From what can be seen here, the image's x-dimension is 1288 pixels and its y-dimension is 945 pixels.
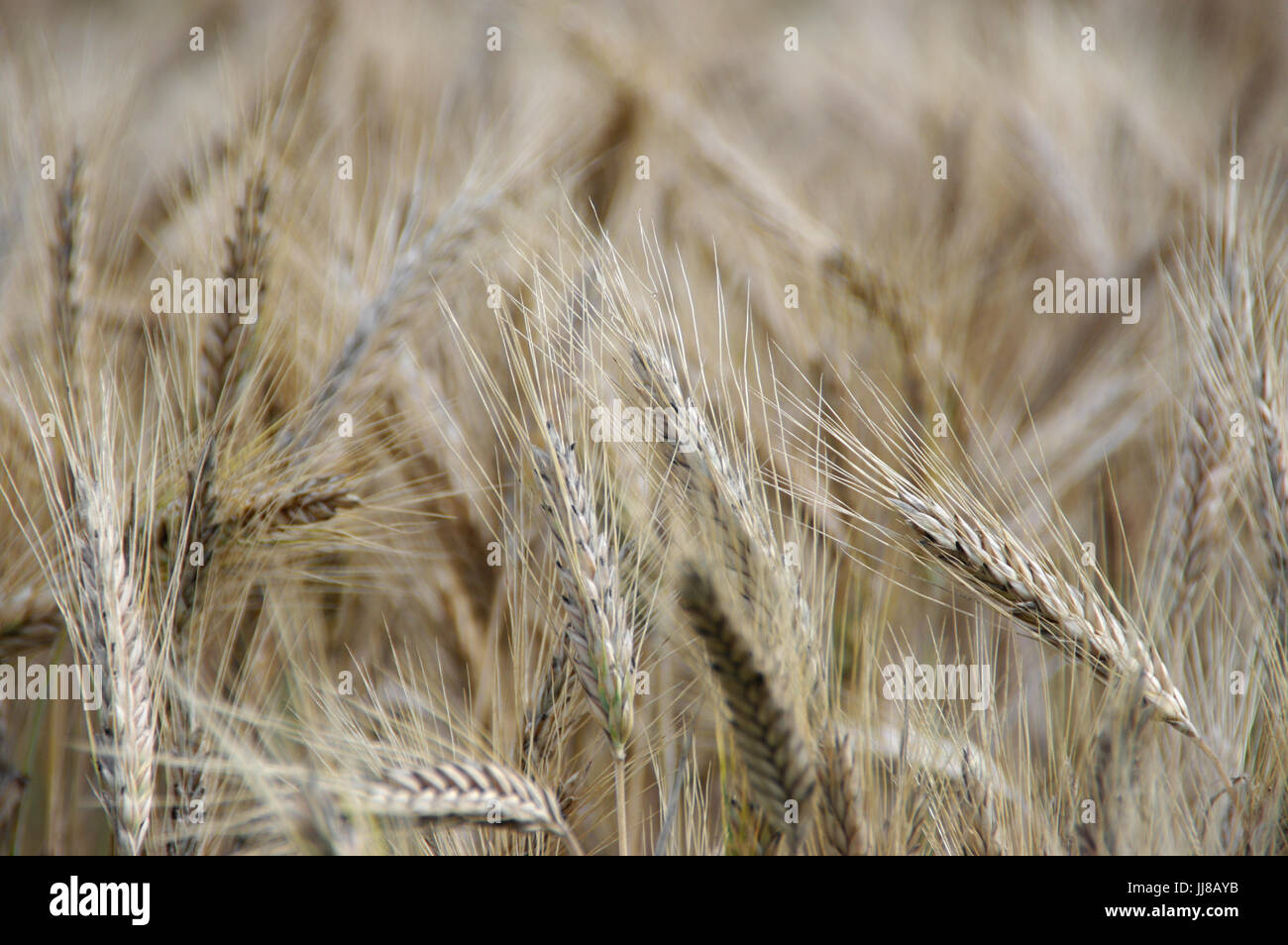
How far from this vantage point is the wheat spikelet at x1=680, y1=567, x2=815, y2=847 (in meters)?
0.56

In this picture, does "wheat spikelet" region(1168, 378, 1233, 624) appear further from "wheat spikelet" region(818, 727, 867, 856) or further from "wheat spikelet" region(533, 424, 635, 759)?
"wheat spikelet" region(533, 424, 635, 759)

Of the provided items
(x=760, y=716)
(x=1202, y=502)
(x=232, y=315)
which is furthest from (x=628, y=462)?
(x=1202, y=502)

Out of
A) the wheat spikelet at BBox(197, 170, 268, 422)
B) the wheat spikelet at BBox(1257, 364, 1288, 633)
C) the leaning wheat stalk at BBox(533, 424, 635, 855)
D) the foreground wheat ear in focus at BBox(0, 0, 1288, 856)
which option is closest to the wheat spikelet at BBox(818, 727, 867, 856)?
the foreground wheat ear in focus at BBox(0, 0, 1288, 856)

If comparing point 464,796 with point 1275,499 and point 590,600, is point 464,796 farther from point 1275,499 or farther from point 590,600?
point 1275,499

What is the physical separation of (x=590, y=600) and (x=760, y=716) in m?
0.18

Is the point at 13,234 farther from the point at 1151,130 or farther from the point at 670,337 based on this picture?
the point at 1151,130

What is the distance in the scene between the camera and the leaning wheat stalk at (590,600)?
0.67 metres

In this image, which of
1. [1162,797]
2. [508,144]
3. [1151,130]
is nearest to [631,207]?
[508,144]

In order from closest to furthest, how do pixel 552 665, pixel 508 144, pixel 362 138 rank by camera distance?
pixel 552 665 → pixel 508 144 → pixel 362 138

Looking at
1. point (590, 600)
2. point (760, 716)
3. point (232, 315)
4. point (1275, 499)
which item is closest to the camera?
point (760, 716)

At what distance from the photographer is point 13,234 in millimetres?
972

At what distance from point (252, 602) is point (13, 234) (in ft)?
1.76

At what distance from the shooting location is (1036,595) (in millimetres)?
717
